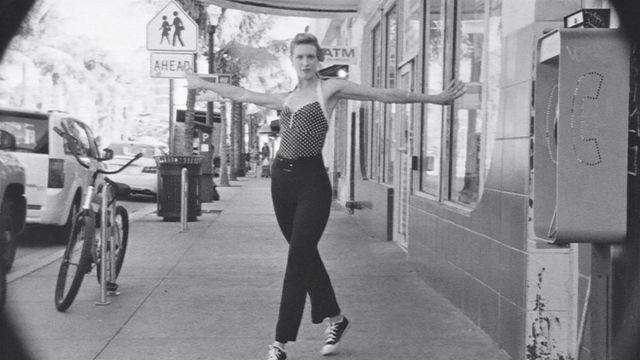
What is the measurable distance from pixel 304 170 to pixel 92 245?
7.71 ft

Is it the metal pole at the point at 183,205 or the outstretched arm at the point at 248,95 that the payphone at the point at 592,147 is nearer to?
the outstretched arm at the point at 248,95

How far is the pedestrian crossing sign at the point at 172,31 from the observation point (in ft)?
36.2

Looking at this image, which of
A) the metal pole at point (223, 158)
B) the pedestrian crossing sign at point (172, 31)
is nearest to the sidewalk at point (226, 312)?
the pedestrian crossing sign at point (172, 31)

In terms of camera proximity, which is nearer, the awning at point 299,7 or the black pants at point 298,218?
the black pants at point 298,218

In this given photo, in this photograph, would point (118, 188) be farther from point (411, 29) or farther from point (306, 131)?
point (411, 29)

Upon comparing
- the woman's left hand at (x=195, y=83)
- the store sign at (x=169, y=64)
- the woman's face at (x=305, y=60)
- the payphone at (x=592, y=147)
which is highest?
the store sign at (x=169, y=64)

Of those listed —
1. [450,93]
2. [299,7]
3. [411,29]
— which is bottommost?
[450,93]

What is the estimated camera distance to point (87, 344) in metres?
5.22

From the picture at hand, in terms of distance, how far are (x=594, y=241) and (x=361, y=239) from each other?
26.2ft

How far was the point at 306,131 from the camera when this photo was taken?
4.77 meters

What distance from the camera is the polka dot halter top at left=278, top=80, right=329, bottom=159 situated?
15.6 ft

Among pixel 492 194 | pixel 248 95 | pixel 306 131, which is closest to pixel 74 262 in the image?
pixel 248 95

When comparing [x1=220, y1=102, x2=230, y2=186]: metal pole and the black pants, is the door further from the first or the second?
[x1=220, y1=102, x2=230, y2=186]: metal pole

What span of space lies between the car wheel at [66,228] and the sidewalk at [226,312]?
121 cm
